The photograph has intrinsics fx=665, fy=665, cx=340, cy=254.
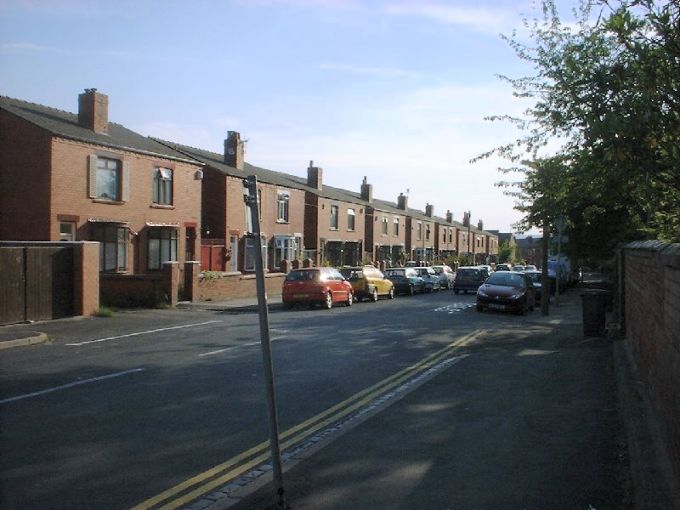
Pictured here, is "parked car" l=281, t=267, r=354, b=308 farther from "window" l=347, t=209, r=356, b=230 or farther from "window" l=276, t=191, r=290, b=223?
"window" l=347, t=209, r=356, b=230

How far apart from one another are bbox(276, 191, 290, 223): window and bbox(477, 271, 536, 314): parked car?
65.9 ft

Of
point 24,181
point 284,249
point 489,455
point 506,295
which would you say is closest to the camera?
point 489,455

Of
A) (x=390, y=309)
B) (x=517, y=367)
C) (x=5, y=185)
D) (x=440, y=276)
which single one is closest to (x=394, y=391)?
(x=517, y=367)

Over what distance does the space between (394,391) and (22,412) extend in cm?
477

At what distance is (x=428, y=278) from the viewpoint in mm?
42812

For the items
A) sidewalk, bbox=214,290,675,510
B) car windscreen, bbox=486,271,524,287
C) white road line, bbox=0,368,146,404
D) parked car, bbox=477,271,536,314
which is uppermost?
car windscreen, bbox=486,271,524,287

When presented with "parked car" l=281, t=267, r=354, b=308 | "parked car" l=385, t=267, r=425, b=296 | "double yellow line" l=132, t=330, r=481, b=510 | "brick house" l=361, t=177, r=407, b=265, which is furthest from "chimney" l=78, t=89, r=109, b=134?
"brick house" l=361, t=177, r=407, b=265

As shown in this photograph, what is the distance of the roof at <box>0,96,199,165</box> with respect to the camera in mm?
26742

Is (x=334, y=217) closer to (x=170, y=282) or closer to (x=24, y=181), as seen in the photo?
(x=170, y=282)

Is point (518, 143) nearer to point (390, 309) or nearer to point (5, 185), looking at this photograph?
point (390, 309)

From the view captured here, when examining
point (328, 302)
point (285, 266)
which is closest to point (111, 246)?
point (328, 302)

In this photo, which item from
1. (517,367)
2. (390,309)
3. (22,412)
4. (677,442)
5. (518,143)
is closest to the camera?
(677,442)

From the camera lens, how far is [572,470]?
590cm

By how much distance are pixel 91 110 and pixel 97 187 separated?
3.94 metres
